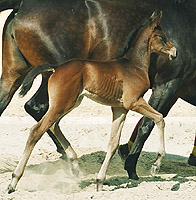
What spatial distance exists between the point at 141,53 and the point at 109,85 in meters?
0.62

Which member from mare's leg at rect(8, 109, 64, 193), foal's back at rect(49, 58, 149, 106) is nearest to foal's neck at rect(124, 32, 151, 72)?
foal's back at rect(49, 58, 149, 106)

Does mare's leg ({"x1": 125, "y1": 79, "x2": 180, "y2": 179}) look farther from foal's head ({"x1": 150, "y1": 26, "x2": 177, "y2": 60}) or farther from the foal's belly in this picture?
the foal's belly

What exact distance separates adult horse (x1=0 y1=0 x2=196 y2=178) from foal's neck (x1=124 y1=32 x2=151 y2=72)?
23.4 inches

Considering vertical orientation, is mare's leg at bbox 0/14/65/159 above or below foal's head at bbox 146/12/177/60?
below

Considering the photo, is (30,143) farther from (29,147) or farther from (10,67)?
(10,67)

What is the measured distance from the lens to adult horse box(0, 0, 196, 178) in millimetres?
6918

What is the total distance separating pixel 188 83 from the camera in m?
7.85

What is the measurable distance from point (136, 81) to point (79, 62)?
61 centimetres

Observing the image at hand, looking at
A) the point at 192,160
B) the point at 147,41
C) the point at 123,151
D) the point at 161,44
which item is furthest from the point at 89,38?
the point at 192,160

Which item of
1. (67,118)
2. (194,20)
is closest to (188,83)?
(194,20)

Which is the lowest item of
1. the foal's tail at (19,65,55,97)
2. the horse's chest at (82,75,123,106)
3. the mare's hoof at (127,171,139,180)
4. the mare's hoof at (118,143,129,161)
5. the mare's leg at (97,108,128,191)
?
the mare's hoof at (118,143,129,161)

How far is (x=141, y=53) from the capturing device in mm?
6477

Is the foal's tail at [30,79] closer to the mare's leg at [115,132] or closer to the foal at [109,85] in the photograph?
the foal at [109,85]

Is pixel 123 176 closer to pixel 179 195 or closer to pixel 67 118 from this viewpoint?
pixel 179 195
